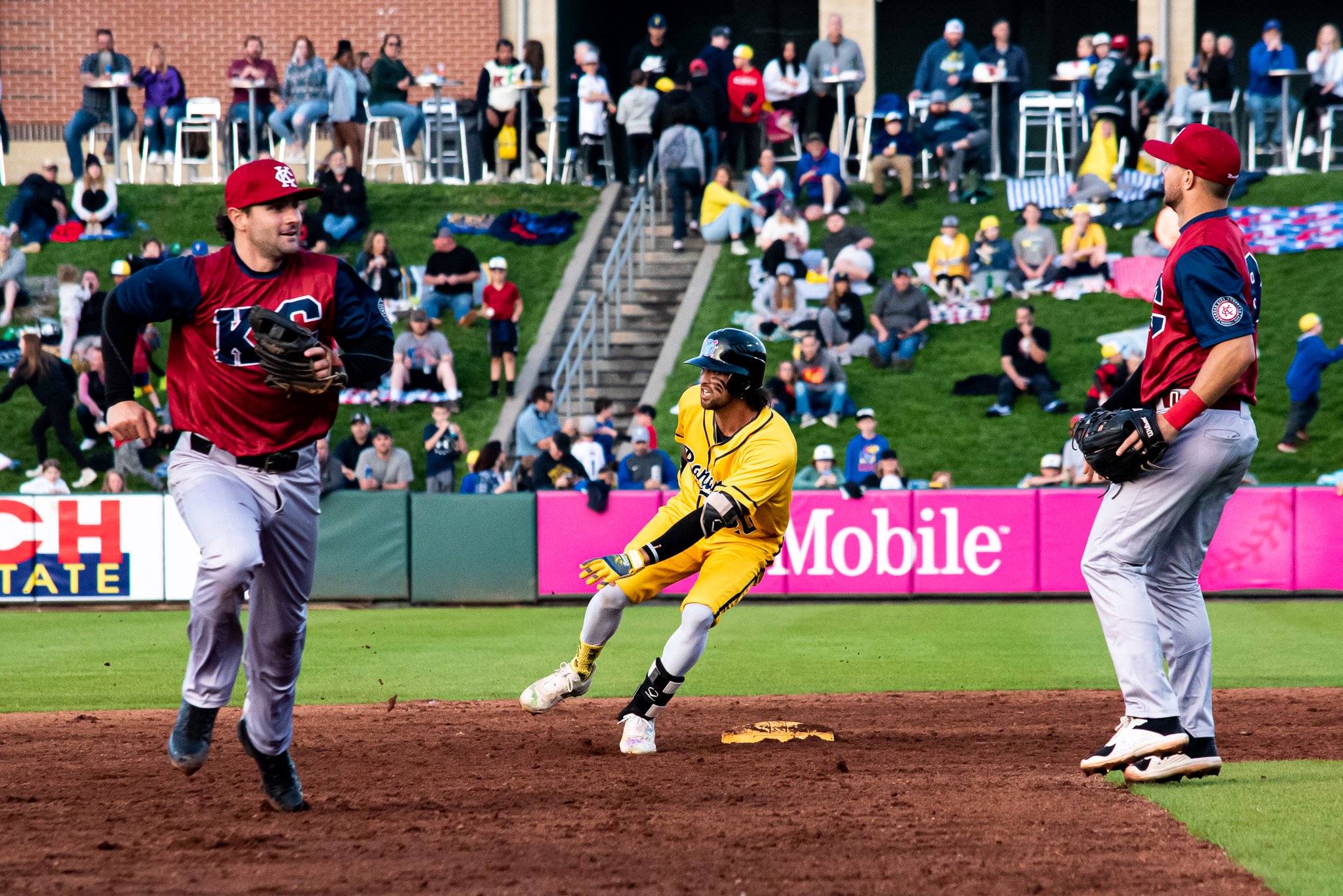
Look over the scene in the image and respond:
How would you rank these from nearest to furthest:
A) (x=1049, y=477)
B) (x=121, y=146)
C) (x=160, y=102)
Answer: (x=1049, y=477), (x=160, y=102), (x=121, y=146)

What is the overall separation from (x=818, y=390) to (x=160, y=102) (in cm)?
1219

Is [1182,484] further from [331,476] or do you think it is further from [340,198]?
[340,198]

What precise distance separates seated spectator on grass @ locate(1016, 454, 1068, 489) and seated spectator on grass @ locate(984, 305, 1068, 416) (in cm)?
203

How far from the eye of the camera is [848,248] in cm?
2102

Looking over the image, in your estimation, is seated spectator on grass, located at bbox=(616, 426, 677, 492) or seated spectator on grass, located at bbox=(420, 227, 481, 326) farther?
seated spectator on grass, located at bbox=(420, 227, 481, 326)

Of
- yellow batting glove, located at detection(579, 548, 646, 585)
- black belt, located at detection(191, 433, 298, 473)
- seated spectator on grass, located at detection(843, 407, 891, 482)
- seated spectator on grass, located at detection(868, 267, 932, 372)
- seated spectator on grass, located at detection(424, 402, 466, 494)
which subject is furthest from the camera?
seated spectator on grass, located at detection(868, 267, 932, 372)

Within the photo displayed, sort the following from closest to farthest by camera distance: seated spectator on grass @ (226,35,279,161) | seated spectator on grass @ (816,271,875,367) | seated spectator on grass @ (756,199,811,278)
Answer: seated spectator on grass @ (816,271,875,367) → seated spectator on grass @ (756,199,811,278) → seated spectator on grass @ (226,35,279,161)

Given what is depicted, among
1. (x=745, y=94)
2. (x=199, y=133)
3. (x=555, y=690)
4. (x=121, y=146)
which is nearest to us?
(x=555, y=690)

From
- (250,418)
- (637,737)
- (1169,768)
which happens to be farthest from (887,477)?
(250,418)

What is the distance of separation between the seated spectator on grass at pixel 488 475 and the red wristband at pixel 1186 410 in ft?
39.1

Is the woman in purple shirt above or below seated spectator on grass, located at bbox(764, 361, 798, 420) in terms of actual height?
above

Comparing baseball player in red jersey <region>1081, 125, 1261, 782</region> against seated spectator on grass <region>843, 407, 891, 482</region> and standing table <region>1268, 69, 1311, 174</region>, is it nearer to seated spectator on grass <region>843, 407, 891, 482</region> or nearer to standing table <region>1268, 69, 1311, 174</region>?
seated spectator on grass <region>843, 407, 891, 482</region>

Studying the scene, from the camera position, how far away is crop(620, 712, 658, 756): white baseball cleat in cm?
745

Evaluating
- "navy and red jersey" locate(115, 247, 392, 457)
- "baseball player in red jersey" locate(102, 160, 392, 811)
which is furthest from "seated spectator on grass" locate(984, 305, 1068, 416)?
"navy and red jersey" locate(115, 247, 392, 457)
